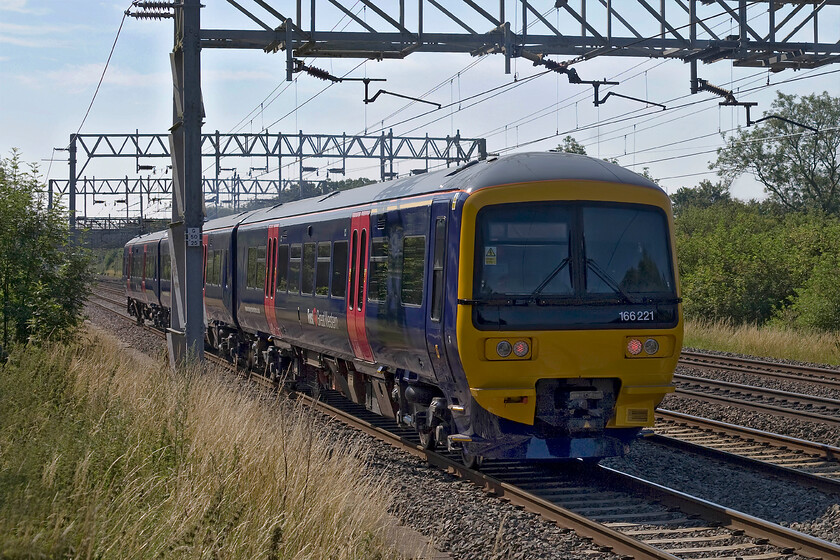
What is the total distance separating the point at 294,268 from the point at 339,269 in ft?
7.87

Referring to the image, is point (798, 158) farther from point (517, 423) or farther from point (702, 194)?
point (517, 423)

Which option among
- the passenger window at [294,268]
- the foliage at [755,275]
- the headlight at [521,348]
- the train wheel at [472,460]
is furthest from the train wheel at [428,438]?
the foliage at [755,275]

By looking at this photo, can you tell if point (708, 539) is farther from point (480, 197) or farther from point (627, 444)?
point (480, 197)

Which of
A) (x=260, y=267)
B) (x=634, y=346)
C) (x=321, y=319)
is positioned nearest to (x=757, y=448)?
(x=634, y=346)

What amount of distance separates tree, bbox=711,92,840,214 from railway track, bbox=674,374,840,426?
131ft

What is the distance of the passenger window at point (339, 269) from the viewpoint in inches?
493

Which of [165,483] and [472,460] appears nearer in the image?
[165,483]

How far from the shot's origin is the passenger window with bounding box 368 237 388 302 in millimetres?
11054

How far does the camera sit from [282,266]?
15711 millimetres

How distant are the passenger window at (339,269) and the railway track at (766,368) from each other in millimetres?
8160

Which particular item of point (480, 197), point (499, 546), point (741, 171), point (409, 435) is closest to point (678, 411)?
point (409, 435)

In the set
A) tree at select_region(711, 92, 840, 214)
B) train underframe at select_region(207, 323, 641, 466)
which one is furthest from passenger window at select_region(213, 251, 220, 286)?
tree at select_region(711, 92, 840, 214)

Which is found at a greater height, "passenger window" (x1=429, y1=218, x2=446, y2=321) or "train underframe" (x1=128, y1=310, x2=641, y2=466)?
"passenger window" (x1=429, y1=218, x2=446, y2=321)

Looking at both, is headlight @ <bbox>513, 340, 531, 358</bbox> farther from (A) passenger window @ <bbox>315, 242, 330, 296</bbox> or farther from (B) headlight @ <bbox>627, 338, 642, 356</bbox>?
(A) passenger window @ <bbox>315, 242, 330, 296</bbox>
